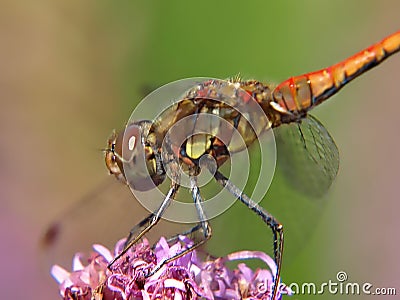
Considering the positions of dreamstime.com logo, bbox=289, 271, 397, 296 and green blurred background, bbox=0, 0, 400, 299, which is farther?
green blurred background, bbox=0, 0, 400, 299

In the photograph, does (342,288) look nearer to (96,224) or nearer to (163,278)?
(96,224)

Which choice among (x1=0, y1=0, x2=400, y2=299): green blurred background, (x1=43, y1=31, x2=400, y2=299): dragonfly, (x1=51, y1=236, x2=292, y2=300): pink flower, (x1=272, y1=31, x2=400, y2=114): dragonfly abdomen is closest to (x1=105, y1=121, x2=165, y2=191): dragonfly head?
(x1=43, y1=31, x2=400, y2=299): dragonfly

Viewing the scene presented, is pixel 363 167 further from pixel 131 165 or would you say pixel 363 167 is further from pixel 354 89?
pixel 131 165

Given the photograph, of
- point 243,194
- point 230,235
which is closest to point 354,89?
point 230,235

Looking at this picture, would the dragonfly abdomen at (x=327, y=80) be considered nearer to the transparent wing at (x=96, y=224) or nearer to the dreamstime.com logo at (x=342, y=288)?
the transparent wing at (x=96, y=224)

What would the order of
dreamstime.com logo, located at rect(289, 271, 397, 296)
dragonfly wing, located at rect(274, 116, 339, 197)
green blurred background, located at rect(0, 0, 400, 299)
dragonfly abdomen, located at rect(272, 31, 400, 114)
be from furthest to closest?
green blurred background, located at rect(0, 0, 400, 299)
dreamstime.com logo, located at rect(289, 271, 397, 296)
dragonfly wing, located at rect(274, 116, 339, 197)
dragonfly abdomen, located at rect(272, 31, 400, 114)

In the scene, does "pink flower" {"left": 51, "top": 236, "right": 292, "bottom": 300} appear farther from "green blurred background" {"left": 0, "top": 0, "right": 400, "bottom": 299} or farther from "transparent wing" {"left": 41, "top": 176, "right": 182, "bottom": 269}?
"green blurred background" {"left": 0, "top": 0, "right": 400, "bottom": 299}
